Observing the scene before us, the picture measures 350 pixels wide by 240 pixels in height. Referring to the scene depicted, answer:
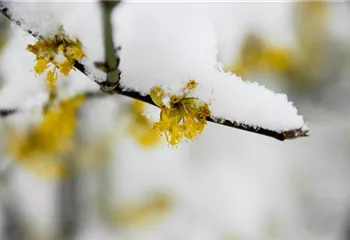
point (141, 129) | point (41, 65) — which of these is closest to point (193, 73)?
point (41, 65)

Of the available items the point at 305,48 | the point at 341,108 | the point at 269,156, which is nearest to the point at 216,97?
the point at 305,48

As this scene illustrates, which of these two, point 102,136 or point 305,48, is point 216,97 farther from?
point 305,48

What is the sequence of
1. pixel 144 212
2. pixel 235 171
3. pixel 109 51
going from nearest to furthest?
pixel 109 51 → pixel 144 212 → pixel 235 171

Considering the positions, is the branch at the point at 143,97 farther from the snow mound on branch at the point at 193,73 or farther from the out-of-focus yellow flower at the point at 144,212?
the out-of-focus yellow flower at the point at 144,212

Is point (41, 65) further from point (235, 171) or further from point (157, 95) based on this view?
point (235, 171)

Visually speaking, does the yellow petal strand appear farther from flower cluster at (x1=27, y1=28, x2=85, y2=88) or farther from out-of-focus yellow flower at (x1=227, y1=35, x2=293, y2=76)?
out-of-focus yellow flower at (x1=227, y1=35, x2=293, y2=76)

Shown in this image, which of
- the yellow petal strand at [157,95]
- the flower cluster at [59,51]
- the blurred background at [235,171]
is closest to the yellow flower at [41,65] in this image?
the flower cluster at [59,51]

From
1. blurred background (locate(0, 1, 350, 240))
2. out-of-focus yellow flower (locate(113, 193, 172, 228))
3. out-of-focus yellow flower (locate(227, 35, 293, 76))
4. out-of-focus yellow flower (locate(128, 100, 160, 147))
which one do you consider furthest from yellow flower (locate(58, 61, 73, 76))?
out-of-focus yellow flower (locate(113, 193, 172, 228))
